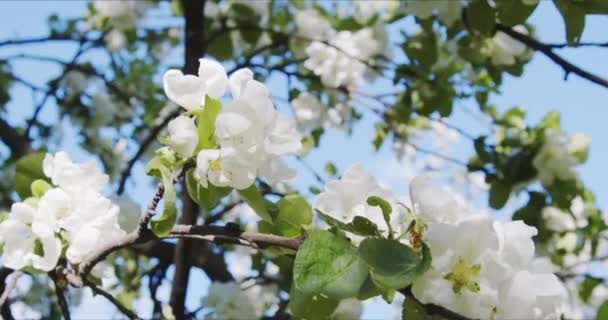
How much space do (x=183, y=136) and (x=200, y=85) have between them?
0.21 feet

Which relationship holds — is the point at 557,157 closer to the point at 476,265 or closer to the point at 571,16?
the point at 571,16

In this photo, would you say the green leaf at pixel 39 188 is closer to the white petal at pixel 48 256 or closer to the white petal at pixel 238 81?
the white petal at pixel 48 256

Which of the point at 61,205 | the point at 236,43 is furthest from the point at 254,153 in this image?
the point at 236,43

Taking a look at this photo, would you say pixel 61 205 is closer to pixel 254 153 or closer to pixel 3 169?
pixel 254 153

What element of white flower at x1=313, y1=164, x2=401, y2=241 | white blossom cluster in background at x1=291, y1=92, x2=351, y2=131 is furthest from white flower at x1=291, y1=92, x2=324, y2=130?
white flower at x1=313, y1=164, x2=401, y2=241

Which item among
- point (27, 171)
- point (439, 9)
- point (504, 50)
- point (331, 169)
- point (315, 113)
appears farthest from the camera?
point (315, 113)

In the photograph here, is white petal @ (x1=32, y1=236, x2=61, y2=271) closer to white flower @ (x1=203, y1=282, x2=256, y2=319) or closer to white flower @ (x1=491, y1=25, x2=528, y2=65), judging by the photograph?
white flower @ (x1=203, y1=282, x2=256, y2=319)

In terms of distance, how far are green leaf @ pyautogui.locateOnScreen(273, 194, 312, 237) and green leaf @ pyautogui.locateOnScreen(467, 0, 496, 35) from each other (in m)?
0.82

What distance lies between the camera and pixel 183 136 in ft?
2.57

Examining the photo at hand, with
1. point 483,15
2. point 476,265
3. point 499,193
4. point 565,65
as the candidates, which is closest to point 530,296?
point 476,265

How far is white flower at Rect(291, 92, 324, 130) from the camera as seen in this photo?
2.70 metres

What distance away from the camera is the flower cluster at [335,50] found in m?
2.59

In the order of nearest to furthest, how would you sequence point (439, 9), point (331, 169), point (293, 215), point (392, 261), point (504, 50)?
point (392, 261) → point (293, 215) → point (439, 9) → point (504, 50) → point (331, 169)

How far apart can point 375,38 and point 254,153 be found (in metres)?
2.22
